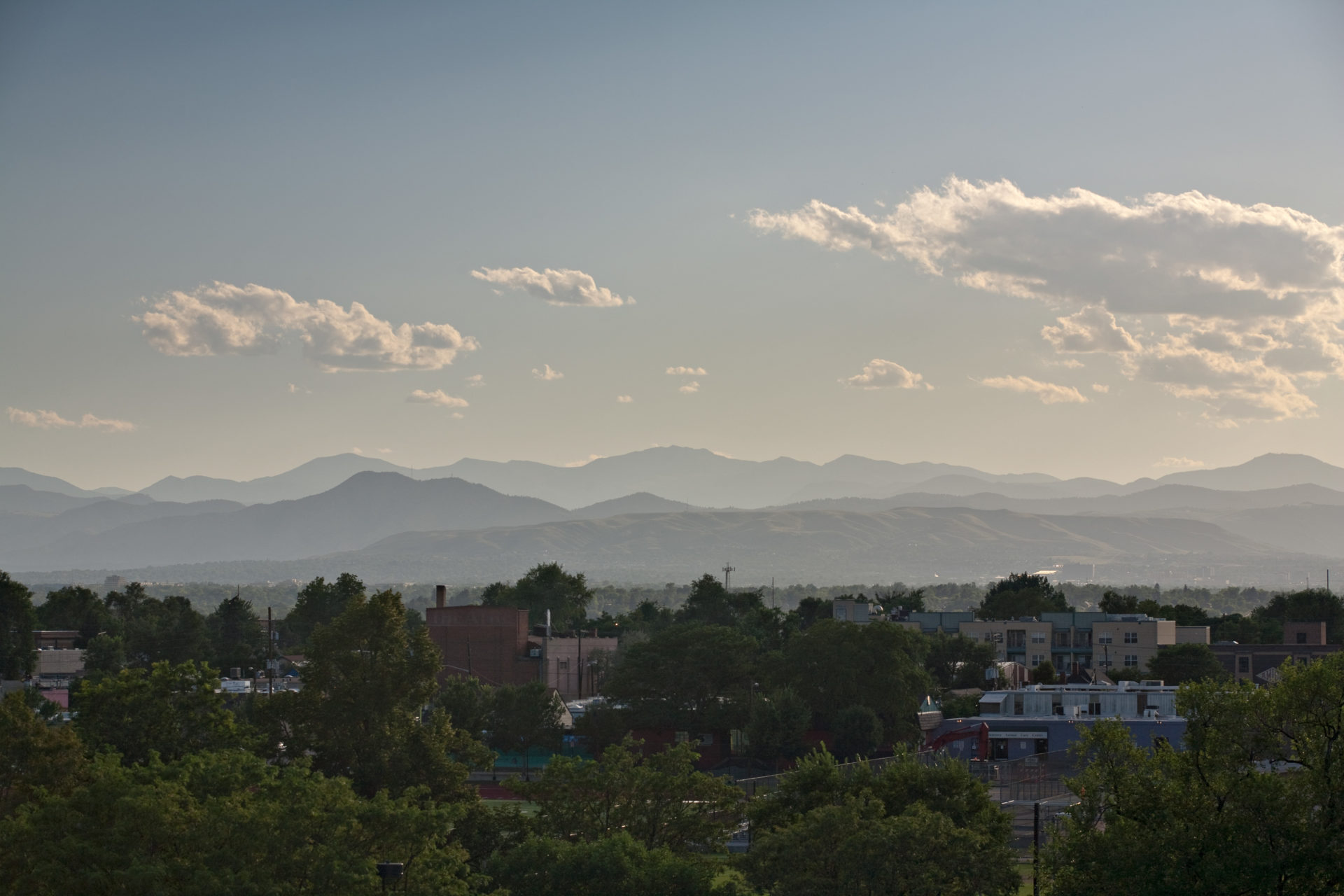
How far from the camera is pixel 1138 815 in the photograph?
105 feet

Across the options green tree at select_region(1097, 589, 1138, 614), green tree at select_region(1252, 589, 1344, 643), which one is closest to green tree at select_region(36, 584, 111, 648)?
green tree at select_region(1097, 589, 1138, 614)

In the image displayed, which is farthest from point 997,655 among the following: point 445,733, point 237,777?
point 237,777

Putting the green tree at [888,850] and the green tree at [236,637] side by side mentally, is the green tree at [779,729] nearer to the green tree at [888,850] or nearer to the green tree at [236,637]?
the green tree at [888,850]

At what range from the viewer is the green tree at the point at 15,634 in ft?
400

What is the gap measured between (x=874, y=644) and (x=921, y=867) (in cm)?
5189

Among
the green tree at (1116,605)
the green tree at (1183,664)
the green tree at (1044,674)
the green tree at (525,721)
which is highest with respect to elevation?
the green tree at (1116,605)

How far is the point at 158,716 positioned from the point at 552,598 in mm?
131399

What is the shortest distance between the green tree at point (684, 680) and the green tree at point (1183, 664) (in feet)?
122

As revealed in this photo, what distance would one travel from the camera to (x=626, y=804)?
43.1 m

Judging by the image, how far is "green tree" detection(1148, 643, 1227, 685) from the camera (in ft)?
359

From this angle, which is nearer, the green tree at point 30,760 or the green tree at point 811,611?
the green tree at point 30,760

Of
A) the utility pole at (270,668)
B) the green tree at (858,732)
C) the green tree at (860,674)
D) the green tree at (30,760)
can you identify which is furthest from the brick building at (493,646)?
the green tree at (30,760)

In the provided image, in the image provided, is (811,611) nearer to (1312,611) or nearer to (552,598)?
(552,598)

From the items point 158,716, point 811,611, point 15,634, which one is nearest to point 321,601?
point 15,634
